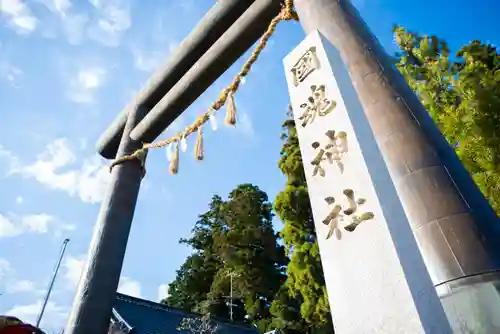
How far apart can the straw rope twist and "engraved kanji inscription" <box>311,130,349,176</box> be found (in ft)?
5.21

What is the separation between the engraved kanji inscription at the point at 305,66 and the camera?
227 cm

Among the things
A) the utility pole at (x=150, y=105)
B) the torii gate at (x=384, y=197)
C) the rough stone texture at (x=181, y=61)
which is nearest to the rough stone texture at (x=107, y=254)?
the utility pole at (x=150, y=105)

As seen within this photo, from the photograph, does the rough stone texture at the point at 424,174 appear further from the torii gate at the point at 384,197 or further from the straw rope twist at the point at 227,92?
the straw rope twist at the point at 227,92

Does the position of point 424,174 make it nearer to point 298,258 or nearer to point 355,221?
point 355,221

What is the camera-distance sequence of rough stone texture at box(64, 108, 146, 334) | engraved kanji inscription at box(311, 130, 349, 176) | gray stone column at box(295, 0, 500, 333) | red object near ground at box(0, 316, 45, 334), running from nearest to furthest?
1. gray stone column at box(295, 0, 500, 333)
2. engraved kanji inscription at box(311, 130, 349, 176)
3. red object near ground at box(0, 316, 45, 334)
4. rough stone texture at box(64, 108, 146, 334)

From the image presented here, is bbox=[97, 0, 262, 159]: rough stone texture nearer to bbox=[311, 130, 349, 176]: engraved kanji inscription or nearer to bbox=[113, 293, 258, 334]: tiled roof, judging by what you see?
bbox=[311, 130, 349, 176]: engraved kanji inscription

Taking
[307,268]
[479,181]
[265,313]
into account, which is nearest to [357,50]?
[479,181]

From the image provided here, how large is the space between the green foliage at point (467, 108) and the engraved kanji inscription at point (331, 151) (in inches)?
110

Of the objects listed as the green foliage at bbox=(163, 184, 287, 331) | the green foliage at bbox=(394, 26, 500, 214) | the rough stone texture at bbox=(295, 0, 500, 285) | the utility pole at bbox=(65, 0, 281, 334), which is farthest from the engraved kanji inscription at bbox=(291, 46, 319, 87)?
the green foliage at bbox=(163, 184, 287, 331)

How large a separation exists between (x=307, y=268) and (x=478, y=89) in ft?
25.1

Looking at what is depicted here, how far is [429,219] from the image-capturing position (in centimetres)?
140

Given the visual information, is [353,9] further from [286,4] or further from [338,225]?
[338,225]

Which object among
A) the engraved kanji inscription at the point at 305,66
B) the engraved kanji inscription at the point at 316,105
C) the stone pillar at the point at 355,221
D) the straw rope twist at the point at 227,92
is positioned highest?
the straw rope twist at the point at 227,92

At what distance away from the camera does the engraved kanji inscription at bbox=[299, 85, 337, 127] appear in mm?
2014
